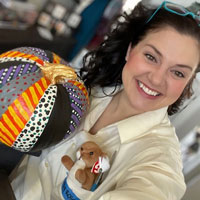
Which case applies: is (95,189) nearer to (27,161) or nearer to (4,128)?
(4,128)

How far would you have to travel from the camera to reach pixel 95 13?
2.30 metres

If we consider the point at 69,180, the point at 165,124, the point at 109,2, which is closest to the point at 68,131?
the point at 69,180

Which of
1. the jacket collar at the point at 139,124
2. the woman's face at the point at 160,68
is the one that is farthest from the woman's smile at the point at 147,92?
the jacket collar at the point at 139,124

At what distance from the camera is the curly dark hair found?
3.09ft

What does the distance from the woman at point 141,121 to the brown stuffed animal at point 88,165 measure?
0.04 meters

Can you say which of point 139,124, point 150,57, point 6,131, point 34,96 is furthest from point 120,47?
point 6,131

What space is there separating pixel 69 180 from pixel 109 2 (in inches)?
74.1

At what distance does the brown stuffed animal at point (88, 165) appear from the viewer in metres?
0.79

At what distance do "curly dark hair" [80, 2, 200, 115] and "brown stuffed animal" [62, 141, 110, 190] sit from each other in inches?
17.4

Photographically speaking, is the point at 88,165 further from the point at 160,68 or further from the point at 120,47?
the point at 120,47

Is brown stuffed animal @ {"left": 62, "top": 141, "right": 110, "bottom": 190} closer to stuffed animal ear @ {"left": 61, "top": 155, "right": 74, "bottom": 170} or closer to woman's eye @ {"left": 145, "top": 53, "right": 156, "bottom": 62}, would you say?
stuffed animal ear @ {"left": 61, "top": 155, "right": 74, "bottom": 170}

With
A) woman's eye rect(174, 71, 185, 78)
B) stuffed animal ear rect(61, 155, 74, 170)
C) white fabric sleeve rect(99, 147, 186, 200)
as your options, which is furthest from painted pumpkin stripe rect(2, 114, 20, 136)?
woman's eye rect(174, 71, 185, 78)

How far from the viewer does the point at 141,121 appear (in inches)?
38.0

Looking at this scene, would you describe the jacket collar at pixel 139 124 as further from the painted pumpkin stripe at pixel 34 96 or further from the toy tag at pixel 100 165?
the painted pumpkin stripe at pixel 34 96
